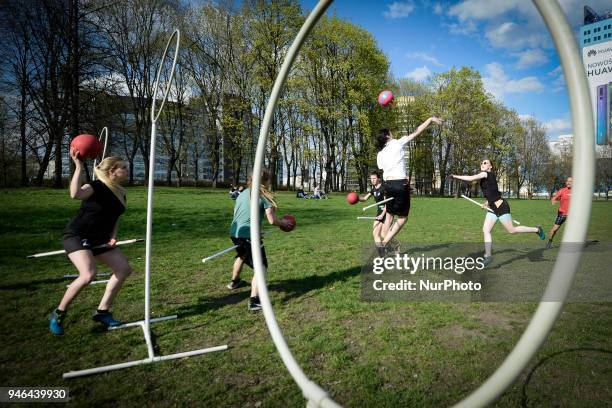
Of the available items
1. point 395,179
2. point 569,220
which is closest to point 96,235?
point 569,220

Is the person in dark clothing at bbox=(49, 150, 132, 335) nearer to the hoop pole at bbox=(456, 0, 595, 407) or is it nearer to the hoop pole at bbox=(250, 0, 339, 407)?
the hoop pole at bbox=(250, 0, 339, 407)

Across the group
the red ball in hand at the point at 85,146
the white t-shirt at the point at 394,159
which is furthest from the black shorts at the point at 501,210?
A: the red ball in hand at the point at 85,146

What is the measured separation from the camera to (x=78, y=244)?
461cm

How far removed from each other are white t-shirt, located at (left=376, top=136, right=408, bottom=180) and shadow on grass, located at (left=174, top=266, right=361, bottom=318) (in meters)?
2.48

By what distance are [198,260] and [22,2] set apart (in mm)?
32922

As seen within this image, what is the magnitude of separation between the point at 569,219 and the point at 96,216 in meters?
5.20

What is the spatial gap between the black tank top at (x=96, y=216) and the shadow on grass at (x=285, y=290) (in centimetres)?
175

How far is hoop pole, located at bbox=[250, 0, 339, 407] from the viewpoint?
6.23 ft

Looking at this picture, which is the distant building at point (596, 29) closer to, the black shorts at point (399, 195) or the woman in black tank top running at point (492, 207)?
the woman in black tank top running at point (492, 207)

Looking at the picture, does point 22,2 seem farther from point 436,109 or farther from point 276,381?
point 436,109

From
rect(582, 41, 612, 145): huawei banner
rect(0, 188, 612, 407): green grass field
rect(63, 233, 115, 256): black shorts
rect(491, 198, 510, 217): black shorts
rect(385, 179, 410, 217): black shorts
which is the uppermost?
rect(582, 41, 612, 145): huawei banner

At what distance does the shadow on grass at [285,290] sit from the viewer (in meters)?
5.66

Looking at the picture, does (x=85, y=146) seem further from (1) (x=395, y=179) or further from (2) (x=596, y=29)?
(2) (x=596, y=29)

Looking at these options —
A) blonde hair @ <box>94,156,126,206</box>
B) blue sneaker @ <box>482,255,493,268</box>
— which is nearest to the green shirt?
blonde hair @ <box>94,156,126,206</box>
